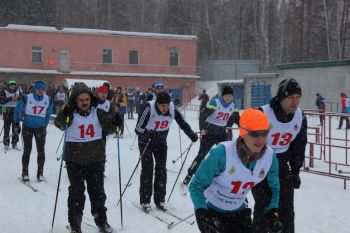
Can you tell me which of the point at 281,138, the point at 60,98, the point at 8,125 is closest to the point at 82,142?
the point at 281,138

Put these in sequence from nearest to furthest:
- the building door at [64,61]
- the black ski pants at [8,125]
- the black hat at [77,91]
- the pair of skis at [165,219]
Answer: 1. the black hat at [77,91]
2. the pair of skis at [165,219]
3. the black ski pants at [8,125]
4. the building door at [64,61]

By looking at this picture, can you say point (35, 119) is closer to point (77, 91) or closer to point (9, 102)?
point (77, 91)

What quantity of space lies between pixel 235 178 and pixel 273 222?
46 centimetres

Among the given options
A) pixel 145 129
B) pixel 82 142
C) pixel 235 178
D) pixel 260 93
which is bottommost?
pixel 235 178

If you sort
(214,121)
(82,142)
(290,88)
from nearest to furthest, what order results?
1. (290,88)
2. (82,142)
3. (214,121)

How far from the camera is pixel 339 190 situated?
920 centimetres

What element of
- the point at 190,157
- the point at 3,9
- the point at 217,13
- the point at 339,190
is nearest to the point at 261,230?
the point at 339,190

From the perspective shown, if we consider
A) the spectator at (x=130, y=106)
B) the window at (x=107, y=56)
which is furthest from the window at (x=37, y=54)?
the spectator at (x=130, y=106)

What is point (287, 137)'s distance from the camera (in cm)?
527

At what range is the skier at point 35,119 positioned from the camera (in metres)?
9.15

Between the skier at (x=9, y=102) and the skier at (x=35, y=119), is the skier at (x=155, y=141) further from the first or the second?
the skier at (x=9, y=102)

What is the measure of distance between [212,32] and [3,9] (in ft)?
81.0

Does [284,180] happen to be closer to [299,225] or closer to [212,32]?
[299,225]

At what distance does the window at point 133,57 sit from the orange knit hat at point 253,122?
39351mm
